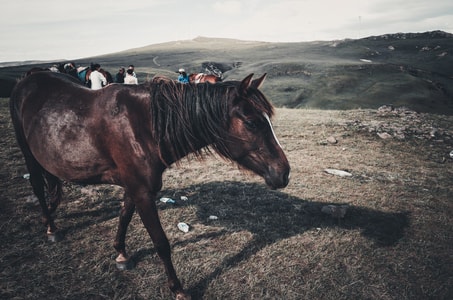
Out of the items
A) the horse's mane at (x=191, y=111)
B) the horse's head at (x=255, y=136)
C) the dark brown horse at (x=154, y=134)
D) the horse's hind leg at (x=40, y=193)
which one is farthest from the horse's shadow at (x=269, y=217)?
the horse's mane at (x=191, y=111)

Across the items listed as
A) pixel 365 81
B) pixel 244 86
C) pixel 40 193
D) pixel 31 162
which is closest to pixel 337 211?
pixel 244 86

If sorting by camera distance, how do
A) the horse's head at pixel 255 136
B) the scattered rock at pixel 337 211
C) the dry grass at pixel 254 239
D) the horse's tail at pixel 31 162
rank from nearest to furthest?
the horse's head at pixel 255 136 → the dry grass at pixel 254 239 → the horse's tail at pixel 31 162 → the scattered rock at pixel 337 211

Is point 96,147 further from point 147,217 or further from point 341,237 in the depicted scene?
point 341,237

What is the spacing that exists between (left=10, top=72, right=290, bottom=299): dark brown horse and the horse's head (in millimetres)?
12

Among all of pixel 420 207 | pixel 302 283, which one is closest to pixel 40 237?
pixel 302 283

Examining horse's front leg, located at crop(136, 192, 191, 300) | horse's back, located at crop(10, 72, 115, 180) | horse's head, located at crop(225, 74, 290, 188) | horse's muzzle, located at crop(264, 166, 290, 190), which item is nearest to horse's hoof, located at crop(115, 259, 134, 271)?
horse's front leg, located at crop(136, 192, 191, 300)

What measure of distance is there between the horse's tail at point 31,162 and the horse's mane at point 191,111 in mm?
2659

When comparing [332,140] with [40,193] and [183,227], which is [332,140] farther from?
[40,193]

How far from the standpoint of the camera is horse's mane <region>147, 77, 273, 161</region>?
321 centimetres

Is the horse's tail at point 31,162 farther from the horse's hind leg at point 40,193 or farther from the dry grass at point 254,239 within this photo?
the dry grass at point 254,239

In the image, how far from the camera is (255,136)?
10.4 feet

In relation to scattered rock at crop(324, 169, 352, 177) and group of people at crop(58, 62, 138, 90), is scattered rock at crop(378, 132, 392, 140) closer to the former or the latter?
scattered rock at crop(324, 169, 352, 177)

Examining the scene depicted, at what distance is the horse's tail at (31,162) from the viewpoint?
4.35 m

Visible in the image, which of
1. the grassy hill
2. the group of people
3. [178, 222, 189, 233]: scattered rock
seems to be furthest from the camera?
the grassy hill
